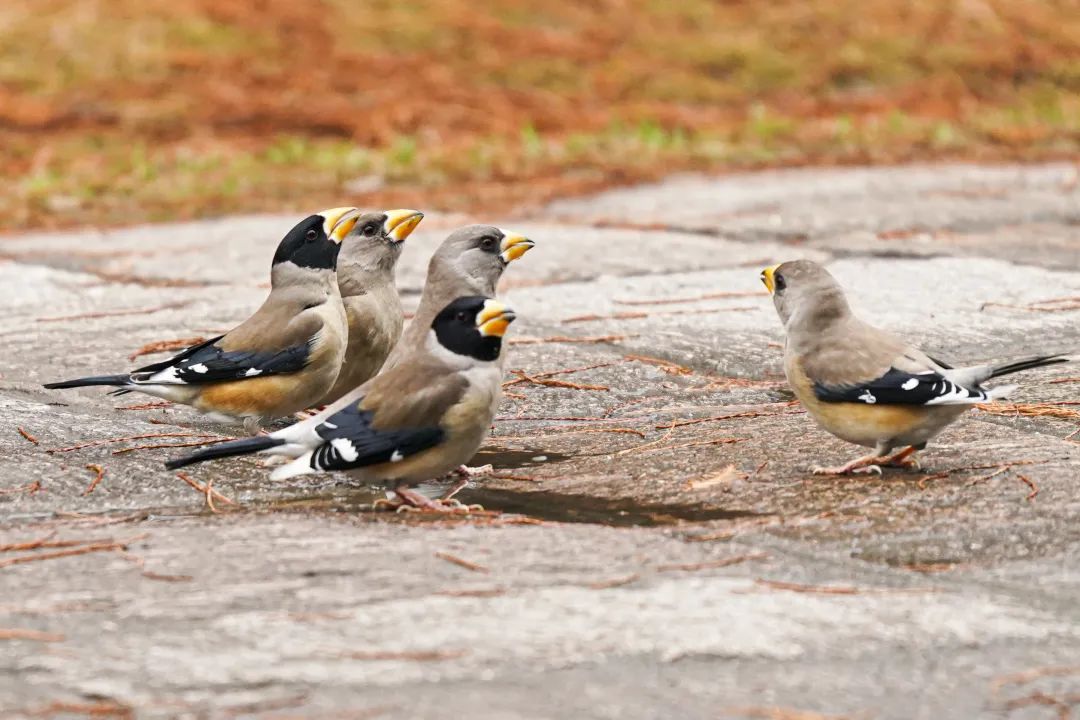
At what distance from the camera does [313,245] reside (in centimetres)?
549

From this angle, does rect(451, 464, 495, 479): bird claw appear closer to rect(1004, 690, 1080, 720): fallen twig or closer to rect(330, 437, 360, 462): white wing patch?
rect(330, 437, 360, 462): white wing patch

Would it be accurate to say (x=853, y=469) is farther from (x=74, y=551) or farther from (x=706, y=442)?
(x=74, y=551)

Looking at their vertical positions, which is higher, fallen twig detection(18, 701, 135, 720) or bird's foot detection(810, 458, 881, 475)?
fallen twig detection(18, 701, 135, 720)

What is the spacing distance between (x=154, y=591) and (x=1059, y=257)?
17.6 feet

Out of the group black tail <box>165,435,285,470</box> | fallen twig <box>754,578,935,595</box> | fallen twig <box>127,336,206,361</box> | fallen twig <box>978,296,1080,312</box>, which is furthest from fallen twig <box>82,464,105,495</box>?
fallen twig <box>978,296,1080,312</box>

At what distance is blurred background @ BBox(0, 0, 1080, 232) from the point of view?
36.0ft

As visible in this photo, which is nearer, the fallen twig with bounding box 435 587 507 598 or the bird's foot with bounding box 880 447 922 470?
the fallen twig with bounding box 435 587 507 598

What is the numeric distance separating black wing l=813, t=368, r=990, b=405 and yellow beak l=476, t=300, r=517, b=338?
0.86 metres

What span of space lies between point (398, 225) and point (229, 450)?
79.3 inches

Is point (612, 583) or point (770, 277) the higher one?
point (770, 277)

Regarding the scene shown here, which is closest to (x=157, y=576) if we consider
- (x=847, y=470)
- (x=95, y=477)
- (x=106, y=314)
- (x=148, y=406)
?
(x=95, y=477)

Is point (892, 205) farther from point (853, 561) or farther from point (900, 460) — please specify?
point (853, 561)

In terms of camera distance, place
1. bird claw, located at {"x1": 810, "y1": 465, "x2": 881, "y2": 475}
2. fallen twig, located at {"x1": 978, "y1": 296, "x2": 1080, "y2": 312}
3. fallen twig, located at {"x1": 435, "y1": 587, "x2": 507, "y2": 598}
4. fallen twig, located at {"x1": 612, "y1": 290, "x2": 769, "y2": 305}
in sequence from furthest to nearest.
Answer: fallen twig, located at {"x1": 612, "y1": 290, "x2": 769, "y2": 305} < fallen twig, located at {"x1": 978, "y1": 296, "x2": 1080, "y2": 312} < bird claw, located at {"x1": 810, "y1": 465, "x2": 881, "y2": 475} < fallen twig, located at {"x1": 435, "y1": 587, "x2": 507, "y2": 598}

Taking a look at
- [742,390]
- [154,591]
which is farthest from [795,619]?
[742,390]
